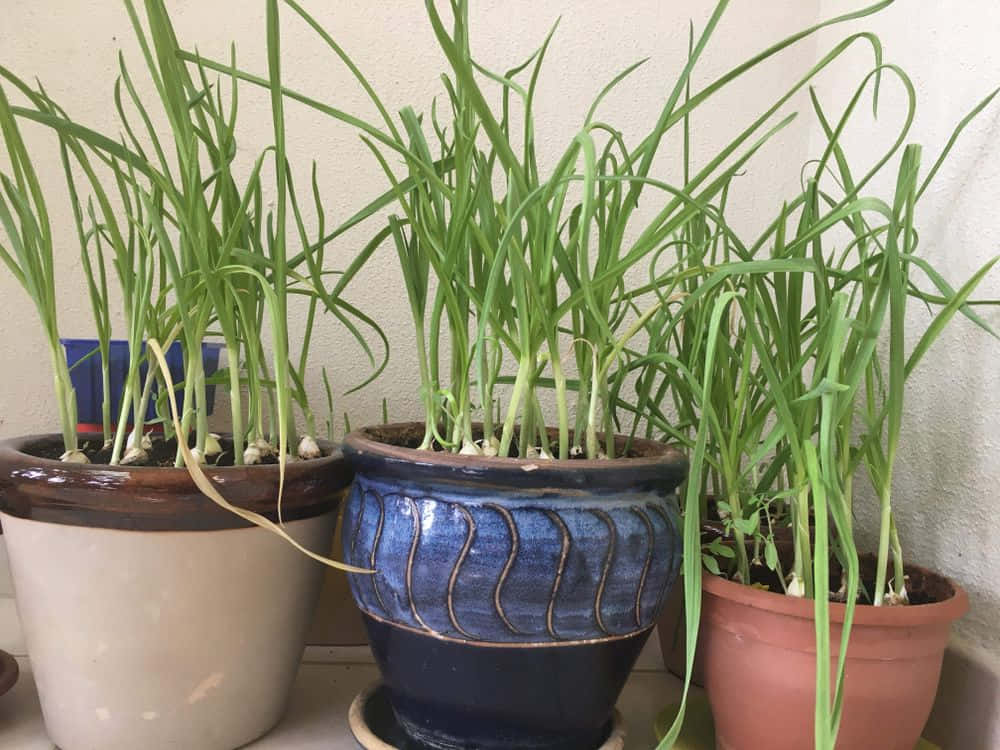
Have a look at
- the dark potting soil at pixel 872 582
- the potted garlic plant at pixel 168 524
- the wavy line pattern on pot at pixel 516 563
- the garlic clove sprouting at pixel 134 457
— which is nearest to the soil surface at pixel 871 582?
the dark potting soil at pixel 872 582

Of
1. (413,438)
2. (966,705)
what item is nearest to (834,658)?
(966,705)

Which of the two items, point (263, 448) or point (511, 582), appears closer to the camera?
point (511, 582)

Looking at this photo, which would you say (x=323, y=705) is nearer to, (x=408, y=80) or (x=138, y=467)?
(x=138, y=467)

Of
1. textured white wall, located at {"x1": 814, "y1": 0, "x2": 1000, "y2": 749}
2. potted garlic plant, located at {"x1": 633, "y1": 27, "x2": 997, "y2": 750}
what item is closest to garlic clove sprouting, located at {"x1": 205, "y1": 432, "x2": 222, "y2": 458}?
potted garlic plant, located at {"x1": 633, "y1": 27, "x2": 997, "y2": 750}

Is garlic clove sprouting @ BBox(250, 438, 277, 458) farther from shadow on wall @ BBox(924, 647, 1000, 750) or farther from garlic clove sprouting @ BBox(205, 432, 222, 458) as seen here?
shadow on wall @ BBox(924, 647, 1000, 750)

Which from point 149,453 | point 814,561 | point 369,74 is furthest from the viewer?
point 369,74

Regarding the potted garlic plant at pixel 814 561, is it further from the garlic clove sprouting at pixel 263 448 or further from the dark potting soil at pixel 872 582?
the garlic clove sprouting at pixel 263 448

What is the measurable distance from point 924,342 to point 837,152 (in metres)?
0.12

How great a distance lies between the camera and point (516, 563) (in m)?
0.35

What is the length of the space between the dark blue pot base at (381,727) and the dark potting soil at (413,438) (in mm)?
142

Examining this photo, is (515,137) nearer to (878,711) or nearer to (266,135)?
(266,135)

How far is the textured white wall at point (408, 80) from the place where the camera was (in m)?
0.54

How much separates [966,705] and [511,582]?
0.94 ft

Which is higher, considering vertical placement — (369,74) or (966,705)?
(369,74)
